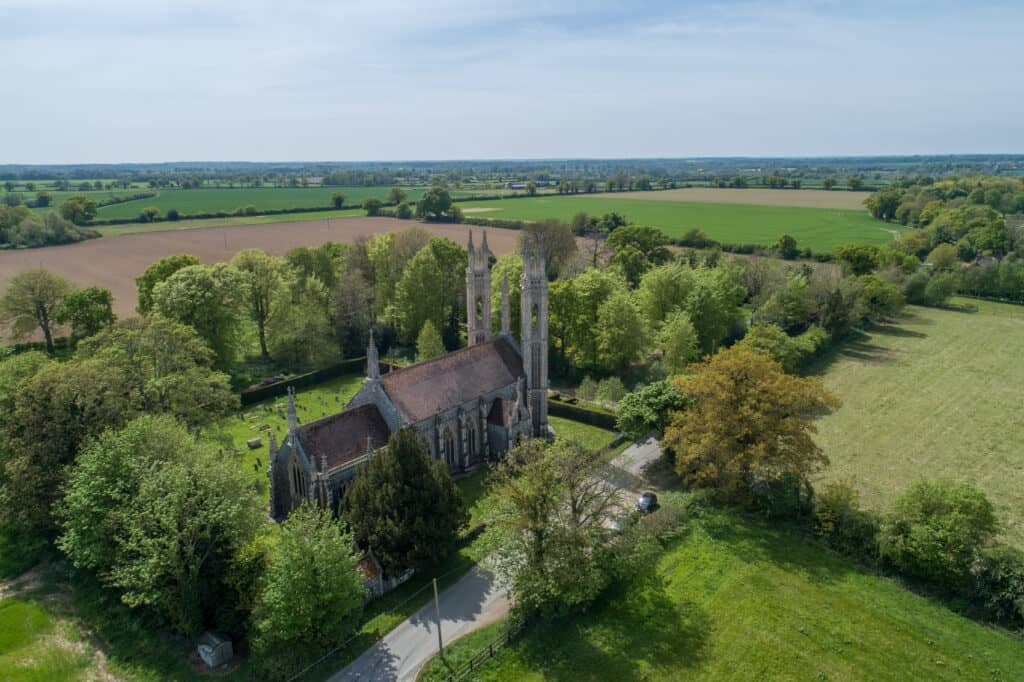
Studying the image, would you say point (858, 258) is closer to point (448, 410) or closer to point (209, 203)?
point (448, 410)

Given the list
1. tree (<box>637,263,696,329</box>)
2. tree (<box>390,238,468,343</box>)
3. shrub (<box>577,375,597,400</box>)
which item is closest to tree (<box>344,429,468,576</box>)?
shrub (<box>577,375,597,400</box>)

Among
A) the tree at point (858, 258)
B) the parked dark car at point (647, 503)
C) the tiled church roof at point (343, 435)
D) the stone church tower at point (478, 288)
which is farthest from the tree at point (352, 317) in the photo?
the tree at point (858, 258)

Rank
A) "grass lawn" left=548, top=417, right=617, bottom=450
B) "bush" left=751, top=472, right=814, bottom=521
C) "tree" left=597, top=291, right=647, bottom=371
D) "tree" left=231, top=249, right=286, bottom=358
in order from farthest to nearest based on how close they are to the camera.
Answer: "tree" left=231, top=249, right=286, bottom=358, "tree" left=597, top=291, right=647, bottom=371, "grass lawn" left=548, top=417, right=617, bottom=450, "bush" left=751, top=472, right=814, bottom=521

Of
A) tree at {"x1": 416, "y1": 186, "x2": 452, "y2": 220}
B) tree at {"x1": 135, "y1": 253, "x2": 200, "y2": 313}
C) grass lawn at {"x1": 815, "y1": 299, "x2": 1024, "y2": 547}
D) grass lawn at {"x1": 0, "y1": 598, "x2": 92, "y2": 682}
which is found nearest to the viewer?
grass lawn at {"x1": 0, "y1": 598, "x2": 92, "y2": 682}

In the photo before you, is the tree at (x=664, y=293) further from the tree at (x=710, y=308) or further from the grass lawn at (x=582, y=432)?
the grass lawn at (x=582, y=432)

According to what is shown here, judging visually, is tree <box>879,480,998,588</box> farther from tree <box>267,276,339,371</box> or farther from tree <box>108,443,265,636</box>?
tree <box>267,276,339,371</box>

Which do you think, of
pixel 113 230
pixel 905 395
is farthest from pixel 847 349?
pixel 113 230

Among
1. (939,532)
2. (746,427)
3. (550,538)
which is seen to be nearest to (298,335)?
(550,538)
